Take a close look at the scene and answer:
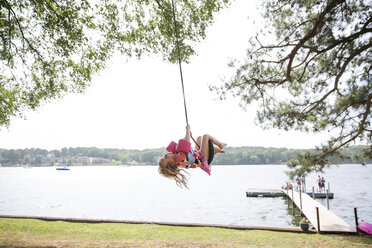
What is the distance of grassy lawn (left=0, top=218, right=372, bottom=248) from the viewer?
6.48 m

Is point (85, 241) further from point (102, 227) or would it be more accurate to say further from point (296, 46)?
point (296, 46)

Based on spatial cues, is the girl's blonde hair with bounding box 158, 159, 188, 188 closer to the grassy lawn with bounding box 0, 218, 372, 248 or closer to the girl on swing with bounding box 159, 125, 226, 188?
the girl on swing with bounding box 159, 125, 226, 188

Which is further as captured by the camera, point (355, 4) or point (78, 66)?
point (78, 66)

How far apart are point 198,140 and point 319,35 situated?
12.8ft

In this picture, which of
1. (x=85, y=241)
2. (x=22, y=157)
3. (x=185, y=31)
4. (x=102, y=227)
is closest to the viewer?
(x=85, y=241)

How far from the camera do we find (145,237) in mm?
7535

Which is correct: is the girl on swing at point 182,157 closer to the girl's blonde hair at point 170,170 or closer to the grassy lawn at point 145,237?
the girl's blonde hair at point 170,170

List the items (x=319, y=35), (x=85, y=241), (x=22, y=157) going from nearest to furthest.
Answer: (x=319, y=35) → (x=85, y=241) → (x=22, y=157)

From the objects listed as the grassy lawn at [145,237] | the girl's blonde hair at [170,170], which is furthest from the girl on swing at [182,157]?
the grassy lawn at [145,237]

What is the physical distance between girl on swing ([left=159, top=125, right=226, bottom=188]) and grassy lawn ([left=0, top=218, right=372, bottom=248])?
3059 mm

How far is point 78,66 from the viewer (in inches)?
298

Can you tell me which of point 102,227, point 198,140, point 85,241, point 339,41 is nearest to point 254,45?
point 339,41

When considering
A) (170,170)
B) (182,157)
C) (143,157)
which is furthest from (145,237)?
(143,157)

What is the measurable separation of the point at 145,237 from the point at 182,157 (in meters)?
4.58
